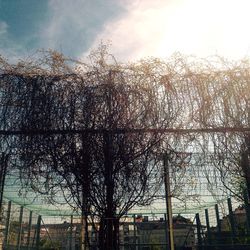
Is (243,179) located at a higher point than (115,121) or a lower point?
lower

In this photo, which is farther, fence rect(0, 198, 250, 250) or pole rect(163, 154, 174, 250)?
fence rect(0, 198, 250, 250)

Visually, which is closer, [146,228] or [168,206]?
[168,206]

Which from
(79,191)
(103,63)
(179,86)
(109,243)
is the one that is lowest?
(109,243)

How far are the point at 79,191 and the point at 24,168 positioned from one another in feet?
2.54

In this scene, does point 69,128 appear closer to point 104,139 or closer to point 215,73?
point 104,139

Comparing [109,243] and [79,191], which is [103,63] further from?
[109,243]

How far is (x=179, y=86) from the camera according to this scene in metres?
4.26

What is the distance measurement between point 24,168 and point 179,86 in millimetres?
2276

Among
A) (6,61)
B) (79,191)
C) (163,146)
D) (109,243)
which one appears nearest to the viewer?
(109,243)

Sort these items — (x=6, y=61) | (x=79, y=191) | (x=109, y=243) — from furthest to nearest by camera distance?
(x=6, y=61)
(x=79, y=191)
(x=109, y=243)

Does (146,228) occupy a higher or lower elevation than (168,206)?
higher

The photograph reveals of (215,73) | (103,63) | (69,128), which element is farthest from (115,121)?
(215,73)

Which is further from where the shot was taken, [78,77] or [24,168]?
[78,77]

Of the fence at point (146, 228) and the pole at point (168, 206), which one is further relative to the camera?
the fence at point (146, 228)
